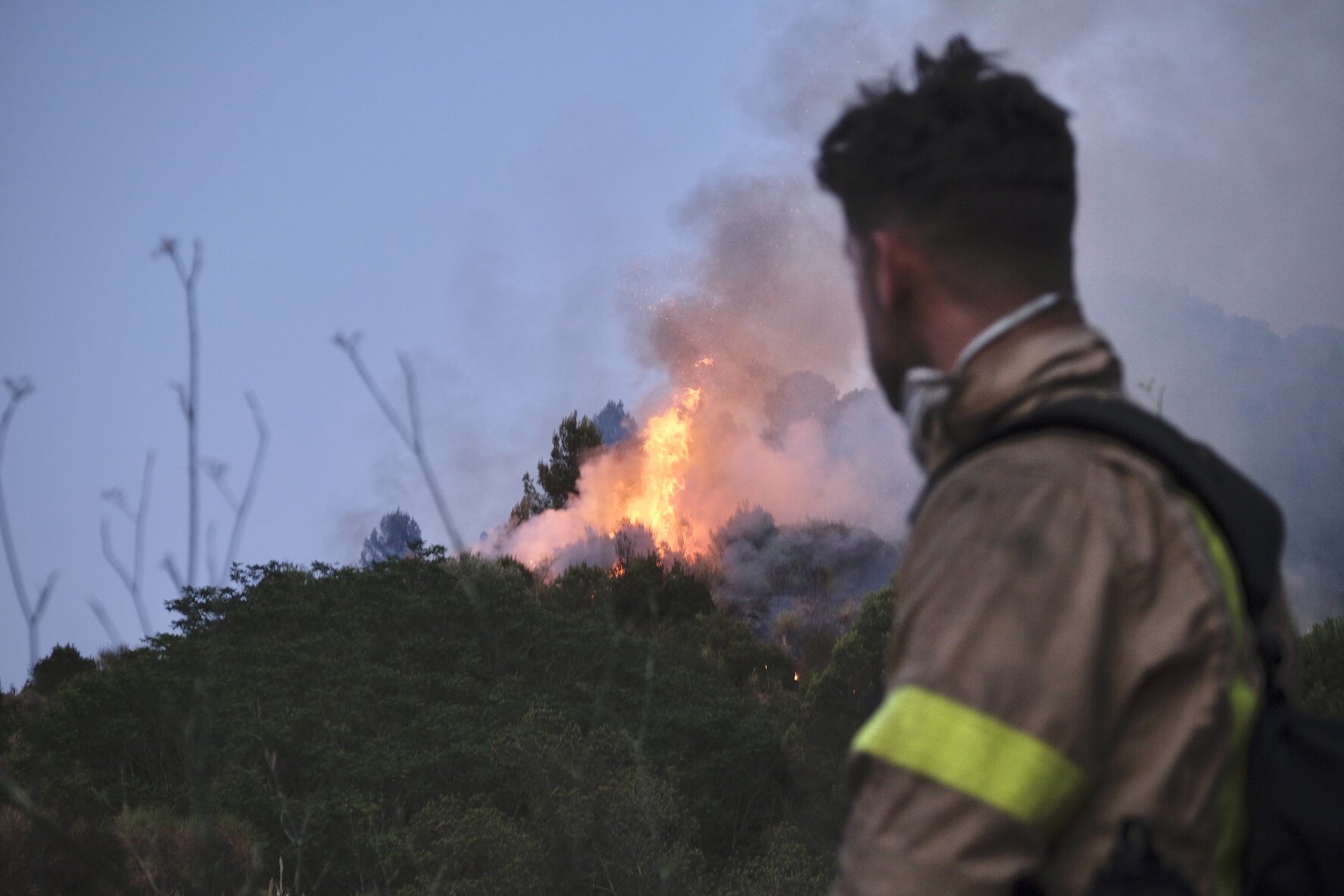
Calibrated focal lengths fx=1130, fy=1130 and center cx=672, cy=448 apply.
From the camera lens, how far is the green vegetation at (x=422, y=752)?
1021 cm

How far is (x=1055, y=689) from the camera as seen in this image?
1.10m

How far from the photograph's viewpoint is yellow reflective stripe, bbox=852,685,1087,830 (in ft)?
3.49

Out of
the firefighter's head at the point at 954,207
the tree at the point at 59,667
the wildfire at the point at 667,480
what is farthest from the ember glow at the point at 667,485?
the firefighter's head at the point at 954,207

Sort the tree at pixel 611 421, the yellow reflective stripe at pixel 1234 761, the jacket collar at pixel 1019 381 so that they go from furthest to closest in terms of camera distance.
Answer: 1. the tree at pixel 611 421
2. the jacket collar at pixel 1019 381
3. the yellow reflective stripe at pixel 1234 761

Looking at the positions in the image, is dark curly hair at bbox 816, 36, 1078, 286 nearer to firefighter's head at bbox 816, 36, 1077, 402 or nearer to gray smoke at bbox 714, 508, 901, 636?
firefighter's head at bbox 816, 36, 1077, 402

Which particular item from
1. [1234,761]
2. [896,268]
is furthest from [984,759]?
[896,268]

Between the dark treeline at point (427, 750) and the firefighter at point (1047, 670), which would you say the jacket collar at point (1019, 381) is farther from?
the dark treeline at point (427, 750)

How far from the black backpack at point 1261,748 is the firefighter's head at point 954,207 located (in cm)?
21

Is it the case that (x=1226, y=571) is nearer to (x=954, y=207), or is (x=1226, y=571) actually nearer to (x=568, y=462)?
(x=954, y=207)

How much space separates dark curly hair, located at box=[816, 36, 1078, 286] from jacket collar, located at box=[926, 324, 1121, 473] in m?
0.10

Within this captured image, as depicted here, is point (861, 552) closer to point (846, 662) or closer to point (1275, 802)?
point (846, 662)

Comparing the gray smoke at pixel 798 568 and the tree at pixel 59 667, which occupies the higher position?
the gray smoke at pixel 798 568

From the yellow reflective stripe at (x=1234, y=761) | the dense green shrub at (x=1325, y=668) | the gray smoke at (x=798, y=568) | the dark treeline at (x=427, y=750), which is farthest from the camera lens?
the gray smoke at (x=798, y=568)

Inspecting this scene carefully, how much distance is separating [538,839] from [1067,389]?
10.2 m
